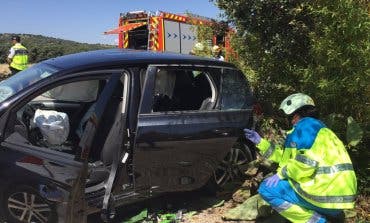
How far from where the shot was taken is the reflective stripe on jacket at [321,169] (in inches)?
175

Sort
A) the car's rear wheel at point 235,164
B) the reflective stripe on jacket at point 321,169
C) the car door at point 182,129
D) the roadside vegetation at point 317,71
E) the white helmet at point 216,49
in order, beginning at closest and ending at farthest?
1. the reflective stripe on jacket at point 321,169
2. the car door at point 182,129
3. the roadside vegetation at point 317,71
4. the car's rear wheel at point 235,164
5. the white helmet at point 216,49

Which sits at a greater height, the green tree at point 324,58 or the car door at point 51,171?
the green tree at point 324,58

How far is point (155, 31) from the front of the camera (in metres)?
18.7

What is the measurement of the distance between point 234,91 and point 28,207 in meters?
2.67

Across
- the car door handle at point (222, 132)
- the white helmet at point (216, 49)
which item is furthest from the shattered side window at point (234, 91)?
the white helmet at point (216, 49)

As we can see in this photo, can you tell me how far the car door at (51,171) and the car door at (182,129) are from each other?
0.73m

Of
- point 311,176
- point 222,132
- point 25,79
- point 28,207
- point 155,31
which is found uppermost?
point 155,31

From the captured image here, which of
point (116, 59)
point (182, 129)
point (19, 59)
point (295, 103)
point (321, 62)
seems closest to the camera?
point (295, 103)

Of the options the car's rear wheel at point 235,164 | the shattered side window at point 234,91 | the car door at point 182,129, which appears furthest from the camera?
the car's rear wheel at point 235,164

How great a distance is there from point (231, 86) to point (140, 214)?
1.74 metres

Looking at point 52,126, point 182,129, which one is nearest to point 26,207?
point 52,126

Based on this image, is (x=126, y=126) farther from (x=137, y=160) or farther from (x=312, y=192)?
(x=312, y=192)

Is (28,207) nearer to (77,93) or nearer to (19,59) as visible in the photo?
(77,93)

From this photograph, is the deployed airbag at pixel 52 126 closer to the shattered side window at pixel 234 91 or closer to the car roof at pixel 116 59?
the car roof at pixel 116 59
